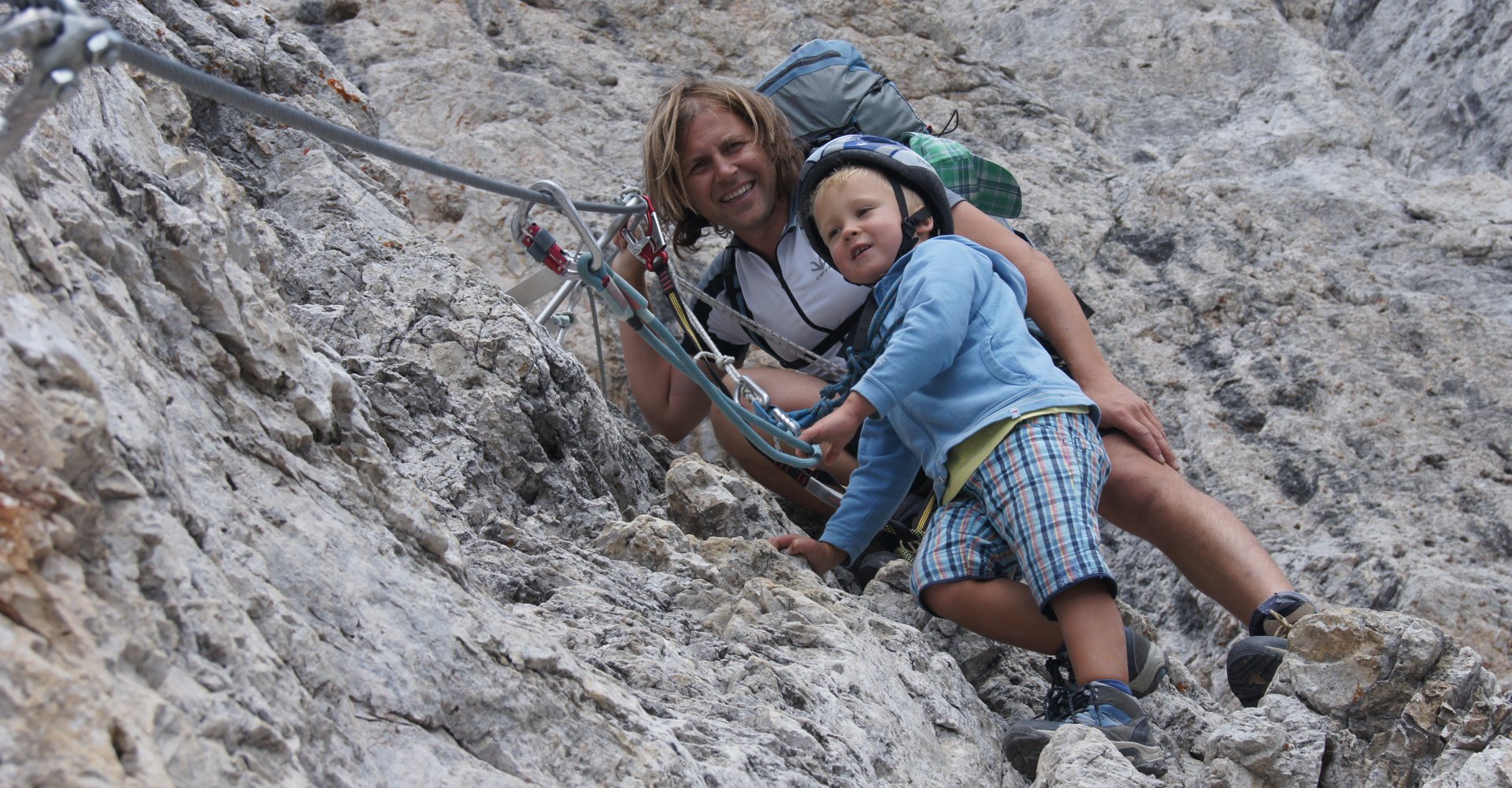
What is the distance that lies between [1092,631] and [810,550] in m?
0.84

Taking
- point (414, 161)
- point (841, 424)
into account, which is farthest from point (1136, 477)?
point (414, 161)

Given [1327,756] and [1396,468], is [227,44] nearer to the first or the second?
[1327,756]

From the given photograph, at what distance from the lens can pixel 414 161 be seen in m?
2.18

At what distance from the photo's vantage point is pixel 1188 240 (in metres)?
5.84

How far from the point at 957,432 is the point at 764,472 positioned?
4.70ft

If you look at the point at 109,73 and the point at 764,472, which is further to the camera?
the point at 764,472

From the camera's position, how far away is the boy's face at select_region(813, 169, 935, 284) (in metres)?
3.68

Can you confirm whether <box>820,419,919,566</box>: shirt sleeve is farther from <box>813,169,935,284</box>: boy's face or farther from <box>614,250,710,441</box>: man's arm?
<box>614,250,710,441</box>: man's arm

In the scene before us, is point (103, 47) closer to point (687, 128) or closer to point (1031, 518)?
point (1031, 518)

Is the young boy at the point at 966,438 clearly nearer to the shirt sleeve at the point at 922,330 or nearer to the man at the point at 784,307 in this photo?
the shirt sleeve at the point at 922,330

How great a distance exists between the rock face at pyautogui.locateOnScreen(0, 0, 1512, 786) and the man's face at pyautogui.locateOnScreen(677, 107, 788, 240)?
2.82 ft

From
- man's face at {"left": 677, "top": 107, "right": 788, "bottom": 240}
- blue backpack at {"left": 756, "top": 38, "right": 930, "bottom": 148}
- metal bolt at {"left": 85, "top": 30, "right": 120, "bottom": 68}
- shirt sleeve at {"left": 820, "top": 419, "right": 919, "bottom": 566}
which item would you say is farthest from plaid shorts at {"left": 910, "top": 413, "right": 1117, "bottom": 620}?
metal bolt at {"left": 85, "top": 30, "right": 120, "bottom": 68}

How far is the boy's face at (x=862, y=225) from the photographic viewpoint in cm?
368

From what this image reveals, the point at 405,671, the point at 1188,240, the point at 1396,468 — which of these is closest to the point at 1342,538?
the point at 1396,468
